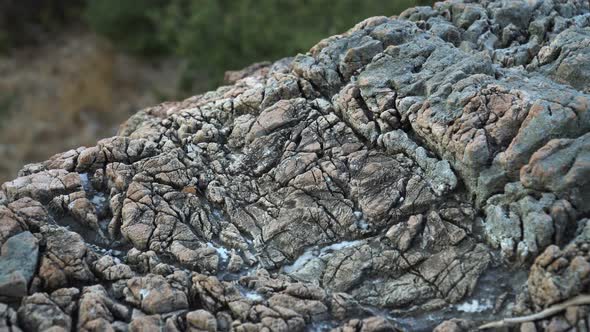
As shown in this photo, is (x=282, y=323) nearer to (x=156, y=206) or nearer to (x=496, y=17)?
(x=156, y=206)

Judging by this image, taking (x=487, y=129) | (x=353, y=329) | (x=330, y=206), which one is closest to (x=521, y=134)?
(x=487, y=129)

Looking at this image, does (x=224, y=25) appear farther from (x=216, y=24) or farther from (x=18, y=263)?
(x=18, y=263)

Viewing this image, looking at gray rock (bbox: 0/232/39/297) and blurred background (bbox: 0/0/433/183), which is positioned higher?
blurred background (bbox: 0/0/433/183)

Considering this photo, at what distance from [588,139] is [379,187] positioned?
178 cm

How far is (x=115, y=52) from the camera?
20.9m

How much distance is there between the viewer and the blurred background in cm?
1555

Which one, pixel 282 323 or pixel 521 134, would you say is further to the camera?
pixel 521 134

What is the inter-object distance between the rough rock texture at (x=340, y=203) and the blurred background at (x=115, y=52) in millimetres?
6364

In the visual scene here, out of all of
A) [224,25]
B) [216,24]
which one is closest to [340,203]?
[224,25]

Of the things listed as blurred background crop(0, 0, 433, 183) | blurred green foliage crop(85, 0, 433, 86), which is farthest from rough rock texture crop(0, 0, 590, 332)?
blurred background crop(0, 0, 433, 183)

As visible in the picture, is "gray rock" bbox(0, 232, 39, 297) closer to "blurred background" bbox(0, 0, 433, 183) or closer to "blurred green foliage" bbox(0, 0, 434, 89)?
"blurred green foliage" bbox(0, 0, 434, 89)

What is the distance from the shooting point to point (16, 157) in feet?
57.3

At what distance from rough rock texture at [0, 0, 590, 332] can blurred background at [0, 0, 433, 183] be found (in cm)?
636

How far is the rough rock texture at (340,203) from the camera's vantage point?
548 cm
